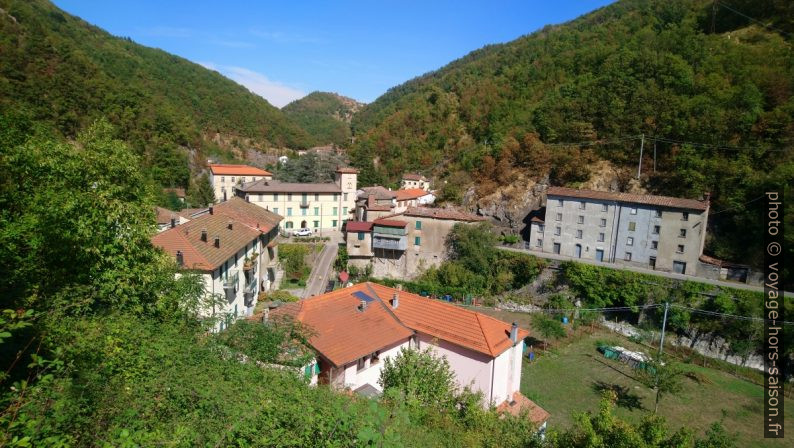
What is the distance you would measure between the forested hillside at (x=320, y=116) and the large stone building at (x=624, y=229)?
89.0 m

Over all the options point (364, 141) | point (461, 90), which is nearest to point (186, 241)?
Result: point (364, 141)

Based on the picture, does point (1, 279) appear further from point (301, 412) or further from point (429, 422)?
point (429, 422)

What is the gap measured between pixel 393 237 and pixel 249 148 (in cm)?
7360

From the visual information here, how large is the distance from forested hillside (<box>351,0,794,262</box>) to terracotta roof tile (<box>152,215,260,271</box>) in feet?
103

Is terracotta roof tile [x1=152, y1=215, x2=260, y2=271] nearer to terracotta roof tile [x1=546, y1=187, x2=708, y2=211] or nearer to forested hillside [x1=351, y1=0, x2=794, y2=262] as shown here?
terracotta roof tile [x1=546, y1=187, x2=708, y2=211]

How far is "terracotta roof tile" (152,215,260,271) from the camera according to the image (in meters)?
18.6

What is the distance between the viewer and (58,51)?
197ft

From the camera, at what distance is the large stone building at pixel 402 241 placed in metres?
37.9

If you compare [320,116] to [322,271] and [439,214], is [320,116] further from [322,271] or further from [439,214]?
[439,214]

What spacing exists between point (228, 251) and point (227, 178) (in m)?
47.2

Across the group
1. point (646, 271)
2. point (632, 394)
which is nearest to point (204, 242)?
point (632, 394)

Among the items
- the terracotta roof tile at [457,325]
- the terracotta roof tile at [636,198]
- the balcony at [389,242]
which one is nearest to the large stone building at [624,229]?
the terracotta roof tile at [636,198]

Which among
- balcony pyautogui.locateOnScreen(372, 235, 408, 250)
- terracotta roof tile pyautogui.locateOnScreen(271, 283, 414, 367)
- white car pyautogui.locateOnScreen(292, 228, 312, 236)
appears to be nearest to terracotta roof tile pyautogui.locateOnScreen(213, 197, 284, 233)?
balcony pyautogui.locateOnScreen(372, 235, 408, 250)

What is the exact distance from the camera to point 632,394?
2172 cm
